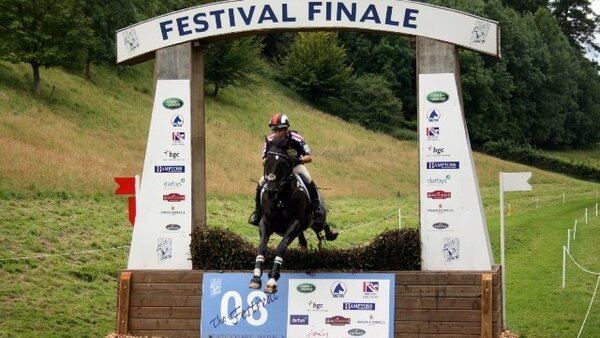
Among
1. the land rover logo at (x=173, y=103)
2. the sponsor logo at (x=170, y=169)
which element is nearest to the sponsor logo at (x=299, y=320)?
the sponsor logo at (x=170, y=169)

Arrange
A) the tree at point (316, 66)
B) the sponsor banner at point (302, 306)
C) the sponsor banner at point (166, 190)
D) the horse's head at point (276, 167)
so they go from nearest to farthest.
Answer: the horse's head at point (276, 167) → the sponsor banner at point (302, 306) → the sponsor banner at point (166, 190) → the tree at point (316, 66)

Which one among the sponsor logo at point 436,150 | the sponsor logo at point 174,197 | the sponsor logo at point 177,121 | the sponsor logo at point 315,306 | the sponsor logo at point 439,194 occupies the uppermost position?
the sponsor logo at point 177,121

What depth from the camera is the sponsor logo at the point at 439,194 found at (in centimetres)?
1089

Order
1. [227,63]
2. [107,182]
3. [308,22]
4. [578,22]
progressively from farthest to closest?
[578,22], [227,63], [107,182], [308,22]

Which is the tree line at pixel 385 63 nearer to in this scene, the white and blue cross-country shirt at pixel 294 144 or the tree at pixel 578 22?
the tree at pixel 578 22

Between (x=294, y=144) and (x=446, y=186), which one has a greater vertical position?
(x=294, y=144)

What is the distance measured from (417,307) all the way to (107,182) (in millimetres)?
16036

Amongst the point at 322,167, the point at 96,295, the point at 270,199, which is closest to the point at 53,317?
the point at 96,295

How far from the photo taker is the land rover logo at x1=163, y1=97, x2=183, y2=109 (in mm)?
11766

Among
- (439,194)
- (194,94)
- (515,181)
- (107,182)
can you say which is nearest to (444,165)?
(439,194)

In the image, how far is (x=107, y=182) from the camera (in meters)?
24.9

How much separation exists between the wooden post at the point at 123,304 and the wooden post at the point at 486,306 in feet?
15.3

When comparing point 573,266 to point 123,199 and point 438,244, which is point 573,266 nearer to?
point 438,244

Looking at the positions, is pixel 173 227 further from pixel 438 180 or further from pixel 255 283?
pixel 438 180
